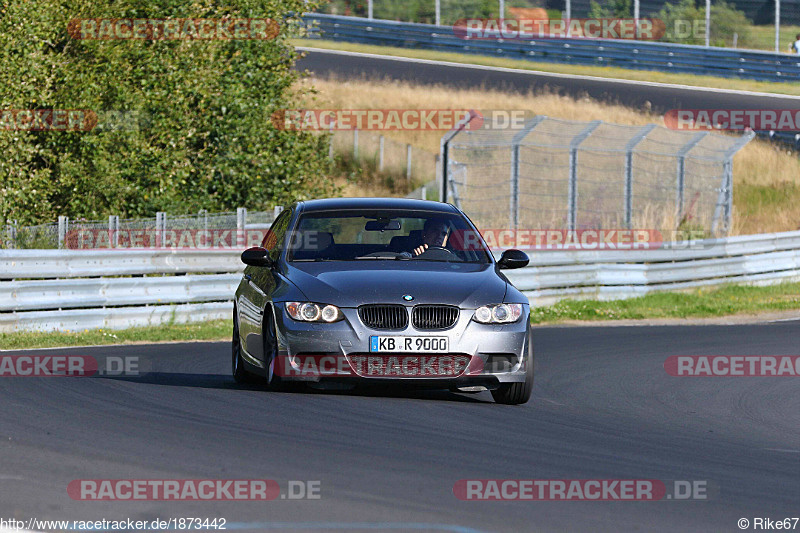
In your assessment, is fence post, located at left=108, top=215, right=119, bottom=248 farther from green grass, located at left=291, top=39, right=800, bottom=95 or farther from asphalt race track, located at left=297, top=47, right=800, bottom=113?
green grass, located at left=291, top=39, right=800, bottom=95

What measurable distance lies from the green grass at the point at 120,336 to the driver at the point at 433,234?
5.78m

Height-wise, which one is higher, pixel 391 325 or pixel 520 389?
pixel 391 325

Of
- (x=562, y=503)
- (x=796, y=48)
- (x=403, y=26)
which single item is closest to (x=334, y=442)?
(x=562, y=503)

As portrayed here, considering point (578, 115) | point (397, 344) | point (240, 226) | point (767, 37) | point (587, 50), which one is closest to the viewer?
point (397, 344)

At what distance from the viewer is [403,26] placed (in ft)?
156

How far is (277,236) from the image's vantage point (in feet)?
37.9

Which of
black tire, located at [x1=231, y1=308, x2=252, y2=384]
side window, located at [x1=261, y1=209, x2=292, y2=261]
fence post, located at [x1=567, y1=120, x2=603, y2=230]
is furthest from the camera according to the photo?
fence post, located at [x1=567, y1=120, x2=603, y2=230]

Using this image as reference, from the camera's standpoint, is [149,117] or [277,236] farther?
[149,117]

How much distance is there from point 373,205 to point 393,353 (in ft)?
6.59

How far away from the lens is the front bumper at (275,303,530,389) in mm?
9617

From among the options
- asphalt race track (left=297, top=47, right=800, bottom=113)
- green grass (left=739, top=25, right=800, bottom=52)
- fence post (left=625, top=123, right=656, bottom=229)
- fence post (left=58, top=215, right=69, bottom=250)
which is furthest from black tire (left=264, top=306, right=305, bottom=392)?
green grass (left=739, top=25, right=800, bottom=52)

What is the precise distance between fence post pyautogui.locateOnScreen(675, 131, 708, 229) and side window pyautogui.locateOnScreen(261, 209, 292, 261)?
1566 centimetres

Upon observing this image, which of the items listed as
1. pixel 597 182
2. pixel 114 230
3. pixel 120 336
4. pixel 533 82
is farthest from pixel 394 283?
pixel 533 82

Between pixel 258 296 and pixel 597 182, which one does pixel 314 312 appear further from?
pixel 597 182
